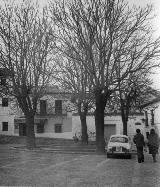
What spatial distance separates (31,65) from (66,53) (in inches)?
215

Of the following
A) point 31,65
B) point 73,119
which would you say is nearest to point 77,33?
point 31,65

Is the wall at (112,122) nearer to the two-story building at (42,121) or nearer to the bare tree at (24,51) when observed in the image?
the two-story building at (42,121)

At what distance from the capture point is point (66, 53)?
21953 mm

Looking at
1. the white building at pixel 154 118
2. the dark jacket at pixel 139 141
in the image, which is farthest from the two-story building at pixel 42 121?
the dark jacket at pixel 139 141

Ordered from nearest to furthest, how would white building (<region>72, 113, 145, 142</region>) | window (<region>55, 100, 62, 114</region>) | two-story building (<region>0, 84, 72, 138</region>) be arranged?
1. white building (<region>72, 113, 145, 142</region>)
2. two-story building (<region>0, 84, 72, 138</region>)
3. window (<region>55, 100, 62, 114</region>)

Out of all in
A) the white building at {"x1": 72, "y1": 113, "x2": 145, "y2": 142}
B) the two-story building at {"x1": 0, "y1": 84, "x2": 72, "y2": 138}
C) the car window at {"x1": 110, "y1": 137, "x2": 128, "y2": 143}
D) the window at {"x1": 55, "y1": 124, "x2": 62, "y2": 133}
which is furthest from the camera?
the window at {"x1": 55, "y1": 124, "x2": 62, "y2": 133}

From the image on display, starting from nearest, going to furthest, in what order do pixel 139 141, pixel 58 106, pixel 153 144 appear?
pixel 139 141
pixel 153 144
pixel 58 106

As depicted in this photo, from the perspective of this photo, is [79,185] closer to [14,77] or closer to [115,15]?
[115,15]

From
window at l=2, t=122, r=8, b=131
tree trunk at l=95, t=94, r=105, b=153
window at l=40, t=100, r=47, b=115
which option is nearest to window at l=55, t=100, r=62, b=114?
window at l=40, t=100, r=47, b=115

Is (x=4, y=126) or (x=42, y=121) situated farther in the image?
(x=4, y=126)

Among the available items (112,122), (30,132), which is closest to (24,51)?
(30,132)

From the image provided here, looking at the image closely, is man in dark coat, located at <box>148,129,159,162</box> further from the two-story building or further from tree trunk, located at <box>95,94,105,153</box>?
the two-story building

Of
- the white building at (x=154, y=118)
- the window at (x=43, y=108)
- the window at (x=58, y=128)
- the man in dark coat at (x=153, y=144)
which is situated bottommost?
the man in dark coat at (x=153, y=144)

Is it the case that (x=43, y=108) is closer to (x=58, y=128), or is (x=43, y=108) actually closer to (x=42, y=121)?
(x=42, y=121)
